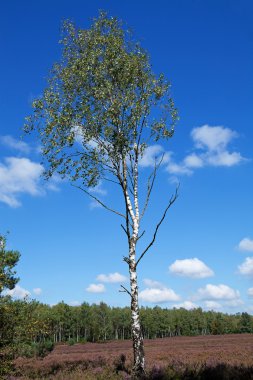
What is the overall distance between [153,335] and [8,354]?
17694 centimetres

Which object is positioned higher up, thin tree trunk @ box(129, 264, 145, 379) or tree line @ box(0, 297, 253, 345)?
tree line @ box(0, 297, 253, 345)

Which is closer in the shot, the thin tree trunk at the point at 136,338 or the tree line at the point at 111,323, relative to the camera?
the thin tree trunk at the point at 136,338

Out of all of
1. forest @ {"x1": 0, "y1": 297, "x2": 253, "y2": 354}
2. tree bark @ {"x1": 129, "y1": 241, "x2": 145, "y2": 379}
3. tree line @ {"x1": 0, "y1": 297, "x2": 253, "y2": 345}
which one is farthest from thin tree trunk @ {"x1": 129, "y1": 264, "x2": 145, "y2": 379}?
tree line @ {"x1": 0, "y1": 297, "x2": 253, "y2": 345}

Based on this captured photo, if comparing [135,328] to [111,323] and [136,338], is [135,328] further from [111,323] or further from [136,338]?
[111,323]

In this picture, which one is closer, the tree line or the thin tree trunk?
the thin tree trunk

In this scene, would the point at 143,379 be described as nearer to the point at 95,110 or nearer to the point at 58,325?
the point at 95,110

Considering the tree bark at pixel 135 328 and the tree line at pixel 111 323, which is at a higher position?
the tree line at pixel 111 323

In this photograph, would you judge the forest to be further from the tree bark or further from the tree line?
the tree bark

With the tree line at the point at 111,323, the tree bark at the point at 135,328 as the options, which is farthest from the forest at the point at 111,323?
the tree bark at the point at 135,328

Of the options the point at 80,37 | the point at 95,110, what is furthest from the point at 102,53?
the point at 95,110

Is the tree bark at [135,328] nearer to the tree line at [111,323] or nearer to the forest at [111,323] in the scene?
the forest at [111,323]

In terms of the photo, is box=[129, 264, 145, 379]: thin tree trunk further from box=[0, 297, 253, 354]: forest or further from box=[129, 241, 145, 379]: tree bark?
box=[0, 297, 253, 354]: forest

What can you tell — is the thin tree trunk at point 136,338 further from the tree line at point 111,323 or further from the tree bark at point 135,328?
the tree line at point 111,323

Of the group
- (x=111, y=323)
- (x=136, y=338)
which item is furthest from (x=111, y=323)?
(x=136, y=338)
